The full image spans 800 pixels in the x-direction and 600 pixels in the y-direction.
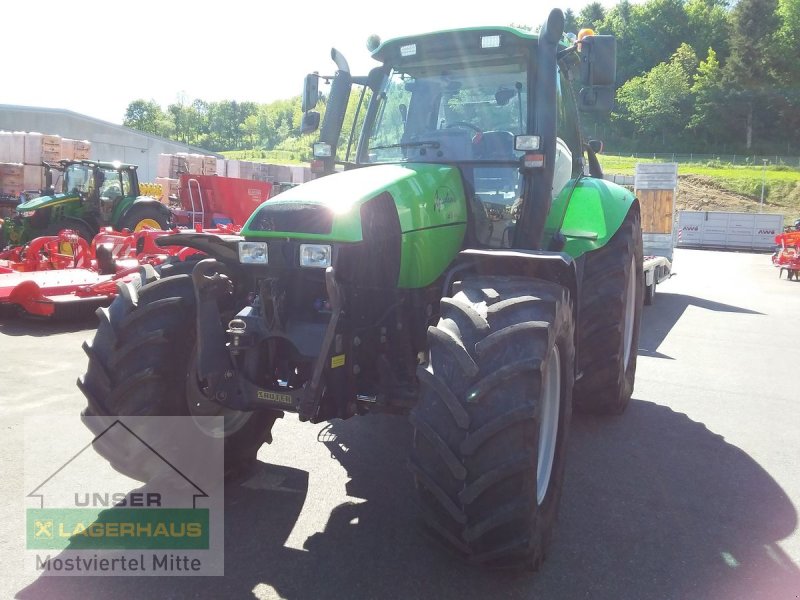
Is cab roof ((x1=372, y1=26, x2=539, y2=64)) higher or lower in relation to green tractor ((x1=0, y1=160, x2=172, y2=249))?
higher

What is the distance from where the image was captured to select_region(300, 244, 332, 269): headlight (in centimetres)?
294

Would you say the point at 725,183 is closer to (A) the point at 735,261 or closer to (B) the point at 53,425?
(A) the point at 735,261

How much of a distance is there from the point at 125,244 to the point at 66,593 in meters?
8.42

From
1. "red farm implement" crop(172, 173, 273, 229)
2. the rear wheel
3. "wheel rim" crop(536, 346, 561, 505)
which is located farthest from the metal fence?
"wheel rim" crop(536, 346, 561, 505)

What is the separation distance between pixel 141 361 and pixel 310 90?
2.28 meters

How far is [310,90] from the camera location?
4.52 m

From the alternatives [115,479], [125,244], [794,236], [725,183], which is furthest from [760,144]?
[115,479]

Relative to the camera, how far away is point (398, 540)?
3.11 metres

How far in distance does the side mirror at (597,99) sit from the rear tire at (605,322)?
0.91 metres

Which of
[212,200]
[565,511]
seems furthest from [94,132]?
[565,511]

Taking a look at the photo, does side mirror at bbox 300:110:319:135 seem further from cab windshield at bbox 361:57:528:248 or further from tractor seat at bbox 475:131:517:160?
tractor seat at bbox 475:131:517:160

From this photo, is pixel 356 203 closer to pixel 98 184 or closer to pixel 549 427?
pixel 549 427

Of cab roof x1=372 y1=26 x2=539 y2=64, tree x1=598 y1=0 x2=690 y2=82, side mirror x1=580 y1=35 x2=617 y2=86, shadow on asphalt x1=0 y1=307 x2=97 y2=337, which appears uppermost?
tree x1=598 y1=0 x2=690 y2=82

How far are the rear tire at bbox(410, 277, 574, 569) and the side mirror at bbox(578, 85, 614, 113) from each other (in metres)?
2.08
